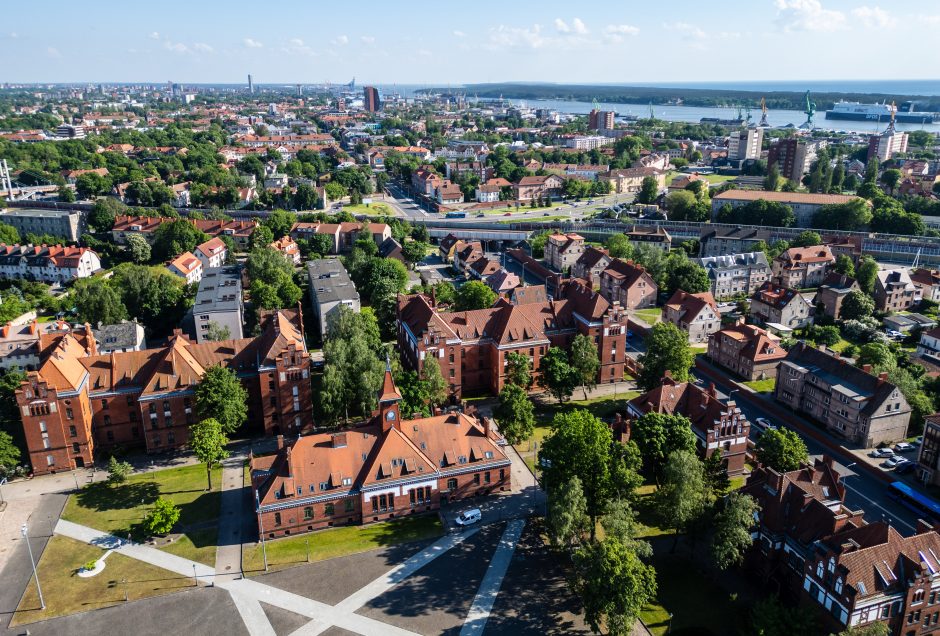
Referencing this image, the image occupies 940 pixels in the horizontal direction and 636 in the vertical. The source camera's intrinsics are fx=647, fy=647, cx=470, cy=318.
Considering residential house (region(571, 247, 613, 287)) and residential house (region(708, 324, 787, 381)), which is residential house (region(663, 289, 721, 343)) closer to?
residential house (region(708, 324, 787, 381))

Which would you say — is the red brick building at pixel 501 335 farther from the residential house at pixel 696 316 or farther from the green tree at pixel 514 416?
the residential house at pixel 696 316

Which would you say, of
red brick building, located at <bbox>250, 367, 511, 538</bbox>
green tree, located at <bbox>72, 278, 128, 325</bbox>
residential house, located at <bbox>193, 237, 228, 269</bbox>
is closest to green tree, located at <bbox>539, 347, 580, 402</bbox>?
red brick building, located at <bbox>250, 367, 511, 538</bbox>

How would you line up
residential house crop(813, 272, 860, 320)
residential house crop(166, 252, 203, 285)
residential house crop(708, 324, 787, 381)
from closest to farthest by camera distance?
residential house crop(708, 324, 787, 381), residential house crop(813, 272, 860, 320), residential house crop(166, 252, 203, 285)

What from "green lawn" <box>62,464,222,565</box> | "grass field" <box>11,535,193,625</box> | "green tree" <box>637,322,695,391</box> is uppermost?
"green tree" <box>637,322,695,391</box>

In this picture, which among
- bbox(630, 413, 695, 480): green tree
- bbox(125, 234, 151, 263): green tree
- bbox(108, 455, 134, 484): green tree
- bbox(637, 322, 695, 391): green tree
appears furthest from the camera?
bbox(125, 234, 151, 263): green tree

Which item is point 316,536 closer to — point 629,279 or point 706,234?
point 629,279

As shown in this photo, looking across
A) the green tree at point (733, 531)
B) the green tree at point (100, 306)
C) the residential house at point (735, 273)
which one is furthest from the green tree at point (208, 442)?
the residential house at point (735, 273)

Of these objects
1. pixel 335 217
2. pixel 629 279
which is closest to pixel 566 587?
pixel 629 279

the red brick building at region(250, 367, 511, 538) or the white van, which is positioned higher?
the red brick building at region(250, 367, 511, 538)

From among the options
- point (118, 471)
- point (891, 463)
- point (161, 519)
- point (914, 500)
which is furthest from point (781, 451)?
point (118, 471)
